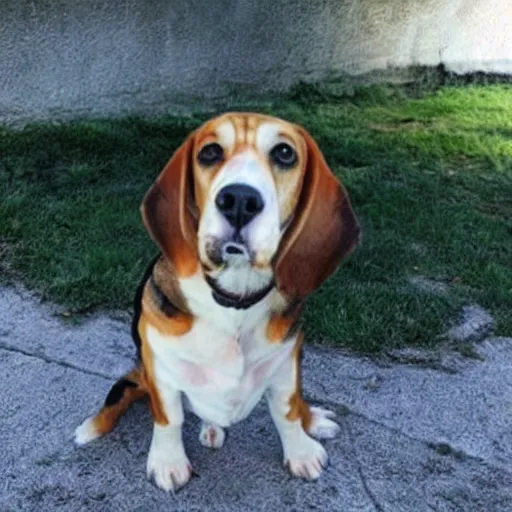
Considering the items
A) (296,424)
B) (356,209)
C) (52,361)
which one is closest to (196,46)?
(356,209)

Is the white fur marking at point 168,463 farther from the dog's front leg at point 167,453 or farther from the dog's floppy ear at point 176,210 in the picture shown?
the dog's floppy ear at point 176,210

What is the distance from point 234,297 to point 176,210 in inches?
11.2

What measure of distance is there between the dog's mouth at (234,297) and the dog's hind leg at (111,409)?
0.74 meters

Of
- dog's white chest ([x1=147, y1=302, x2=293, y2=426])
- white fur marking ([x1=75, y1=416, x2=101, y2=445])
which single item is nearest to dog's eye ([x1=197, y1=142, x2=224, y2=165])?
dog's white chest ([x1=147, y1=302, x2=293, y2=426])

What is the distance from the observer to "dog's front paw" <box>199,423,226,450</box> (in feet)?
9.70

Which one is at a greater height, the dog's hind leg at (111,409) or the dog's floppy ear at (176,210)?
the dog's floppy ear at (176,210)

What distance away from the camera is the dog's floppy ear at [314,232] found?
7.32 feet

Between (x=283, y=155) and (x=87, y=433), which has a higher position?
(x=283, y=155)

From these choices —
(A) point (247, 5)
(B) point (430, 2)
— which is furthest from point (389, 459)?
(B) point (430, 2)

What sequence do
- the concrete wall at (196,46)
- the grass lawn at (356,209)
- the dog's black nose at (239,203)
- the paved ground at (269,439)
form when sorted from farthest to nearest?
the concrete wall at (196,46), the grass lawn at (356,209), the paved ground at (269,439), the dog's black nose at (239,203)

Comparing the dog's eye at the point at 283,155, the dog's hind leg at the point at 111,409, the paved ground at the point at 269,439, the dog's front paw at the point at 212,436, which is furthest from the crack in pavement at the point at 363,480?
the dog's eye at the point at 283,155

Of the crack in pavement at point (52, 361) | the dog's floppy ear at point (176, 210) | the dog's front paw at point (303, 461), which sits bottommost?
the crack in pavement at point (52, 361)

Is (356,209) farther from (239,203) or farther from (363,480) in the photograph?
(239,203)

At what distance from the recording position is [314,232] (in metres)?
2.23
